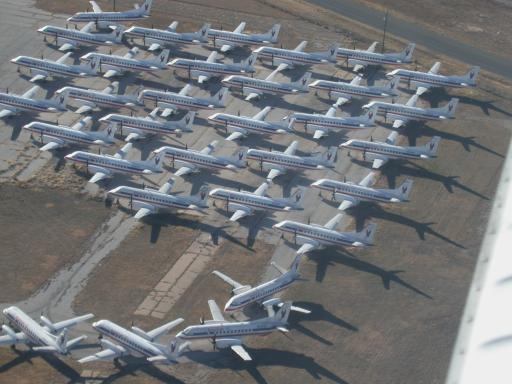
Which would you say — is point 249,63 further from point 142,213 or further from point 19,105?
point 142,213

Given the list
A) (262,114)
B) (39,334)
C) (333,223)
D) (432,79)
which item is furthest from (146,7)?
(39,334)

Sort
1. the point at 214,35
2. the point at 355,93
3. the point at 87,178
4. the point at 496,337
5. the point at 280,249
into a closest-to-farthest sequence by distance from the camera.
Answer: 1. the point at 496,337
2. the point at 280,249
3. the point at 87,178
4. the point at 355,93
5. the point at 214,35

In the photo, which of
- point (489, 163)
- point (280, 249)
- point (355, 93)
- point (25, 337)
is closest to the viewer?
point (25, 337)

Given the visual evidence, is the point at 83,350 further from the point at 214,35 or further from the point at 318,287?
the point at 214,35

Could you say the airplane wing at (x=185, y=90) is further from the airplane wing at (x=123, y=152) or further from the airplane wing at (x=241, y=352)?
the airplane wing at (x=241, y=352)

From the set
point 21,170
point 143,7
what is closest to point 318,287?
point 21,170

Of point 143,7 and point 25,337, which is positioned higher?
point 143,7
